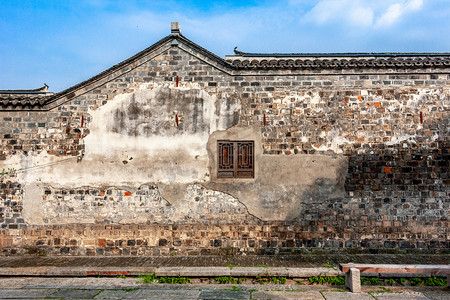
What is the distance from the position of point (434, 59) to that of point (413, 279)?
513cm

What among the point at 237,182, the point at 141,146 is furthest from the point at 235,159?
the point at 141,146

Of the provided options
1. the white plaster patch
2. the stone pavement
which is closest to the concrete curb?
the stone pavement

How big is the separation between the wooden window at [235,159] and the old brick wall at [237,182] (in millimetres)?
402

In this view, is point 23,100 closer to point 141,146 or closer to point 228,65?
point 141,146

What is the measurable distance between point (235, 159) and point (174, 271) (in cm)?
282

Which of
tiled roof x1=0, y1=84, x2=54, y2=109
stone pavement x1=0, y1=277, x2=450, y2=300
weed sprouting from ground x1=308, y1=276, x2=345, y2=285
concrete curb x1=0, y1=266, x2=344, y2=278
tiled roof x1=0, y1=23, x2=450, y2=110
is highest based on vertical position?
tiled roof x1=0, y1=23, x2=450, y2=110

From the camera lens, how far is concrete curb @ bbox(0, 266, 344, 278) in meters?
5.56

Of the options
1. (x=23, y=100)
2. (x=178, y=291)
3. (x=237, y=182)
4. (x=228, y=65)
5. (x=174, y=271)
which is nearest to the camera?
(x=178, y=291)

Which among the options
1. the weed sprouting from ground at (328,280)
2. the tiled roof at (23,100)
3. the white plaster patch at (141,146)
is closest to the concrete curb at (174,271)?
the weed sprouting from ground at (328,280)

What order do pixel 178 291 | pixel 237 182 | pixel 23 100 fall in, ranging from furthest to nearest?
pixel 23 100
pixel 237 182
pixel 178 291

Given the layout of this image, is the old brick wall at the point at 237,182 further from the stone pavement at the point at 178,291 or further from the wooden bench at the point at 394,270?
the wooden bench at the point at 394,270

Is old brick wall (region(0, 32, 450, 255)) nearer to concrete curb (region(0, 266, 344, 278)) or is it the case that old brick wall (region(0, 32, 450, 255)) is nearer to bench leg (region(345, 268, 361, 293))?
concrete curb (region(0, 266, 344, 278))

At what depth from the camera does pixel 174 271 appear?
Answer: 5605 mm

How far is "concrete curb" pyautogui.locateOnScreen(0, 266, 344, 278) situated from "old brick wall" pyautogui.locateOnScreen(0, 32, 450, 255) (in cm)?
106
